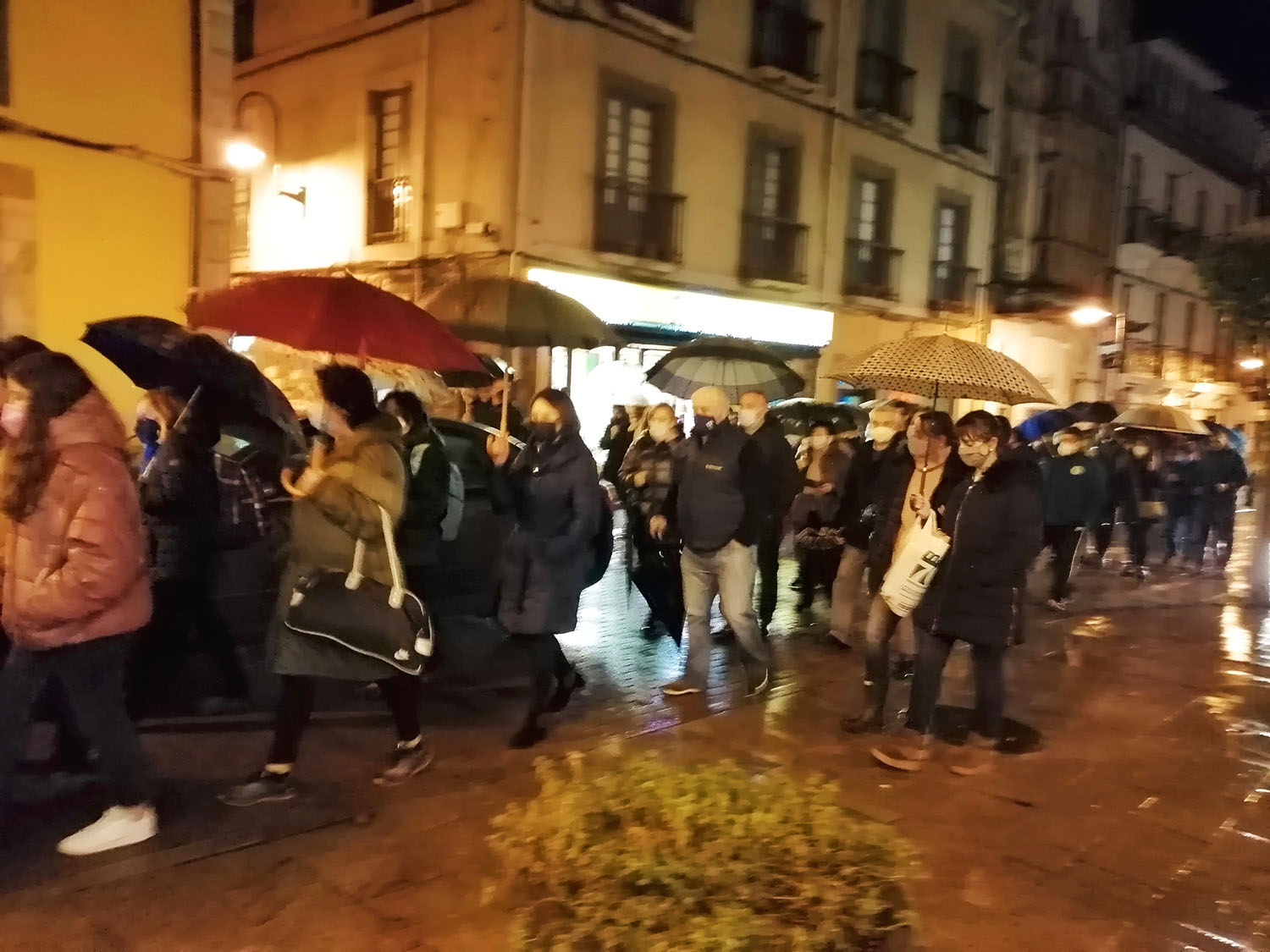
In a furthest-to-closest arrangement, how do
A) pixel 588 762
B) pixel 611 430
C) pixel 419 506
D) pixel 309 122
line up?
pixel 309 122 < pixel 611 430 < pixel 419 506 < pixel 588 762

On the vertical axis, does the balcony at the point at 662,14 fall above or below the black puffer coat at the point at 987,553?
above

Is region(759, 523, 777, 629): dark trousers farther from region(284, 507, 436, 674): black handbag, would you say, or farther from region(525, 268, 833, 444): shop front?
region(525, 268, 833, 444): shop front

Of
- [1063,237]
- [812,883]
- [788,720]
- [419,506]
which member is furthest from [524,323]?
A: [1063,237]

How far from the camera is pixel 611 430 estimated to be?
36.6ft

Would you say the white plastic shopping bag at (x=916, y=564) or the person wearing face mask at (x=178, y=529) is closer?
the person wearing face mask at (x=178, y=529)

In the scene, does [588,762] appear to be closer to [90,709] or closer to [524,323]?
[90,709]

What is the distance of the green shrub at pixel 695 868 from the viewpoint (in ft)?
7.72

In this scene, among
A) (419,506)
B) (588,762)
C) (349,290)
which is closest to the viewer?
(588,762)

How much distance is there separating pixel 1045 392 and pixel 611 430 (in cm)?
542

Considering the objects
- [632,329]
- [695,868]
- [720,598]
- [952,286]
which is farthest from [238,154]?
[952,286]

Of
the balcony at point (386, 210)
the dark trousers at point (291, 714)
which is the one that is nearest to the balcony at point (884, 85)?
the balcony at point (386, 210)

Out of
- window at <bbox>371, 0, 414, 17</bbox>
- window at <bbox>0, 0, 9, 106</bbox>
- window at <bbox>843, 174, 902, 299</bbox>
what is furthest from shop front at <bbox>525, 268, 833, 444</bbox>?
window at <bbox>0, 0, 9, 106</bbox>

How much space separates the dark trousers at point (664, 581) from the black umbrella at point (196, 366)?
2.81m

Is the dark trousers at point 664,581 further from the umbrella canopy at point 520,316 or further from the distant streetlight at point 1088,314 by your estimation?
the distant streetlight at point 1088,314
